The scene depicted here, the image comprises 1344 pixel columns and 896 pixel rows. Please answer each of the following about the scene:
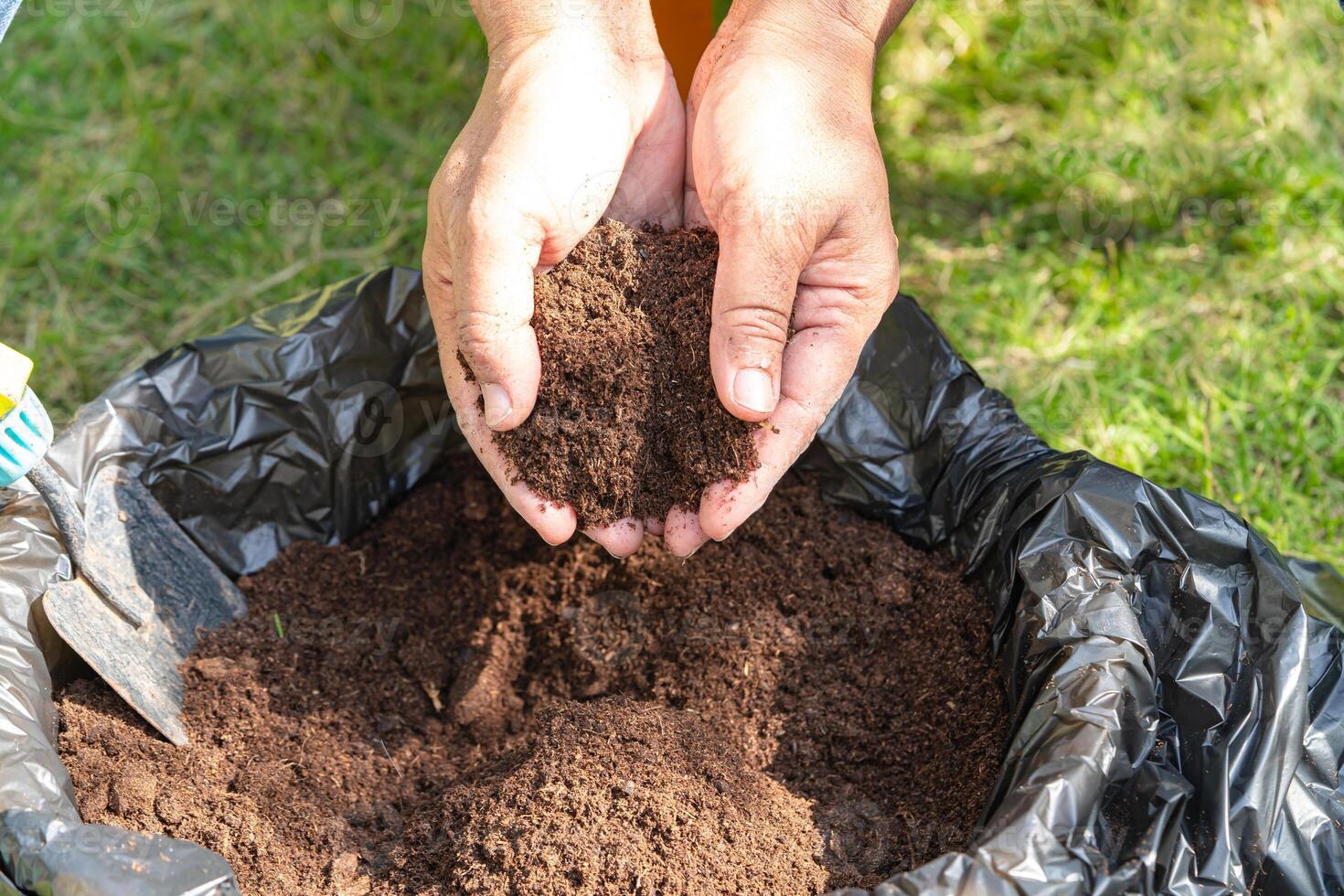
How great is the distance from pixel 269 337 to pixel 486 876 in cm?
116

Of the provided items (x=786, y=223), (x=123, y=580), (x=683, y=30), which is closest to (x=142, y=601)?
(x=123, y=580)

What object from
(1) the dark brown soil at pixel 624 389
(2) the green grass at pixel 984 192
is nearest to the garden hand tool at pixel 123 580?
(1) the dark brown soil at pixel 624 389

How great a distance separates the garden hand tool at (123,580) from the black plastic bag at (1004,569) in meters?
0.05

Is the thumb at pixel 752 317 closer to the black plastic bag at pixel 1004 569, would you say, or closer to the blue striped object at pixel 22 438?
the black plastic bag at pixel 1004 569

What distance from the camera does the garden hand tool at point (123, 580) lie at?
1541 mm

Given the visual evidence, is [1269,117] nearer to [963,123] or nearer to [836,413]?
[963,123]

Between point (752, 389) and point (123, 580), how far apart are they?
1150mm

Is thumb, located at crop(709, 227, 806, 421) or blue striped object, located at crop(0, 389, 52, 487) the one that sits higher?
thumb, located at crop(709, 227, 806, 421)

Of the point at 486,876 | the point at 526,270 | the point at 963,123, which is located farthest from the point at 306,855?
the point at 963,123

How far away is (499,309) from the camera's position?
1581mm

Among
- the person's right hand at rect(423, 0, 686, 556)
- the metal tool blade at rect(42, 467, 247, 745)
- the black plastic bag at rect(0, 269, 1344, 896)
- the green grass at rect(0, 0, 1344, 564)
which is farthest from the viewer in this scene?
the green grass at rect(0, 0, 1344, 564)

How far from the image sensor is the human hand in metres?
1.61

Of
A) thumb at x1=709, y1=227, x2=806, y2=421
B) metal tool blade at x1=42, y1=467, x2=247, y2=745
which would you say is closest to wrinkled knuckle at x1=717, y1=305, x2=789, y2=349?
thumb at x1=709, y1=227, x2=806, y2=421

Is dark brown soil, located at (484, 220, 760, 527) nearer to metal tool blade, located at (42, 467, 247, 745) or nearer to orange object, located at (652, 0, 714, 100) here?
metal tool blade, located at (42, 467, 247, 745)
